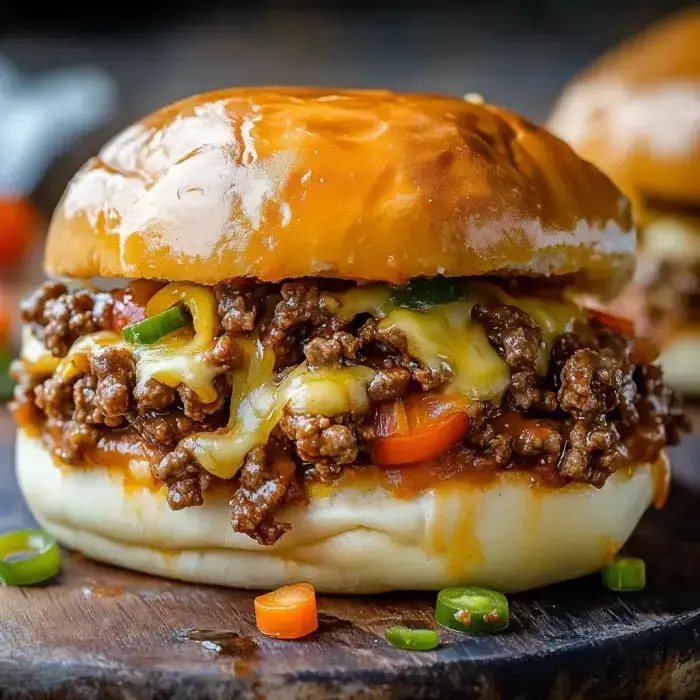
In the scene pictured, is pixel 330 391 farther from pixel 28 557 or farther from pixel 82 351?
pixel 28 557

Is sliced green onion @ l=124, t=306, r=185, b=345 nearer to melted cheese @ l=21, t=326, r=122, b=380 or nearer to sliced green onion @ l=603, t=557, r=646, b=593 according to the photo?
melted cheese @ l=21, t=326, r=122, b=380

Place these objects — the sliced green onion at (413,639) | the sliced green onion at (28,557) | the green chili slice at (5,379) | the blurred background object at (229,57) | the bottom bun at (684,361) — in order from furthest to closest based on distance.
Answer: the blurred background object at (229,57), the bottom bun at (684,361), the green chili slice at (5,379), the sliced green onion at (28,557), the sliced green onion at (413,639)

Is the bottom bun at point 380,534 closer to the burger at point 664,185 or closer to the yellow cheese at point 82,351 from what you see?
the yellow cheese at point 82,351

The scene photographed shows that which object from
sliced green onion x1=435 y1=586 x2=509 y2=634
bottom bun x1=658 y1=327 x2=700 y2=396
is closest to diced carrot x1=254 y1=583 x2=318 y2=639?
sliced green onion x1=435 y1=586 x2=509 y2=634

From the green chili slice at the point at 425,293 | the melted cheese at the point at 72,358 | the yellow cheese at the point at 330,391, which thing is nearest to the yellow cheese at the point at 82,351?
the melted cheese at the point at 72,358

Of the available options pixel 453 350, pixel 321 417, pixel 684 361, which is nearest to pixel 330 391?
pixel 321 417

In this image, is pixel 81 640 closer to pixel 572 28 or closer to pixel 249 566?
pixel 249 566
